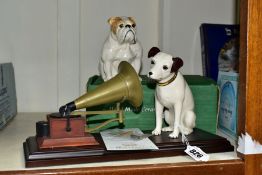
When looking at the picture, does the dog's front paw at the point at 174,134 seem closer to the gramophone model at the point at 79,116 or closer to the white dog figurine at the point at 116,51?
the gramophone model at the point at 79,116

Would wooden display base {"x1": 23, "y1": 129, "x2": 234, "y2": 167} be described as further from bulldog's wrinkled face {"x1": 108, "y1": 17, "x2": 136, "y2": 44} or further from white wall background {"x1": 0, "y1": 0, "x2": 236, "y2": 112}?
white wall background {"x1": 0, "y1": 0, "x2": 236, "y2": 112}

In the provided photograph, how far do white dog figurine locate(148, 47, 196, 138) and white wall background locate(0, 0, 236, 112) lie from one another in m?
0.41

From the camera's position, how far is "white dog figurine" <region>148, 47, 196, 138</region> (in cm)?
81

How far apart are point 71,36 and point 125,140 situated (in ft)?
1.85

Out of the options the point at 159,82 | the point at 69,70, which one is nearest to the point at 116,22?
the point at 159,82

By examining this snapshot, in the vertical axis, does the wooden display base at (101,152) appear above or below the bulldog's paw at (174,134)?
below

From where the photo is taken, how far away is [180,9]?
4.12 feet

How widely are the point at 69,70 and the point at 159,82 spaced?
0.50 meters

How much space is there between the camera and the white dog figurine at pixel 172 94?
0.81 metres

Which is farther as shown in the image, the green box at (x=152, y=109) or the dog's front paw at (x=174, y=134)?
the green box at (x=152, y=109)

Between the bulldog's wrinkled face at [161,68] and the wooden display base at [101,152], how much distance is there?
14cm

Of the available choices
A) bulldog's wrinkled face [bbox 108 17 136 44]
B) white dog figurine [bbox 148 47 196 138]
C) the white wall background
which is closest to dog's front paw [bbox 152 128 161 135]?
white dog figurine [bbox 148 47 196 138]

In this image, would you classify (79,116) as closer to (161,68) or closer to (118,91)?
(118,91)

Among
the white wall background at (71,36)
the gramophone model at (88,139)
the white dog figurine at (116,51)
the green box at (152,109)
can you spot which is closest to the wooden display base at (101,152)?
the gramophone model at (88,139)
